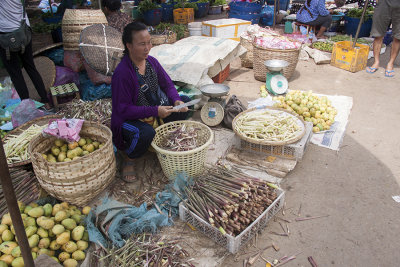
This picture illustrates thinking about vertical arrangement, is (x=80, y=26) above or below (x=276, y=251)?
above

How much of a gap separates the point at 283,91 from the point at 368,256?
3195mm

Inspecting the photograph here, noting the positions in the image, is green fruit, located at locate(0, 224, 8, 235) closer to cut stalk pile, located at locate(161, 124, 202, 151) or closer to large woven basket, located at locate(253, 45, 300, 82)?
cut stalk pile, located at locate(161, 124, 202, 151)

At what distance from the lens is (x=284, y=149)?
339cm

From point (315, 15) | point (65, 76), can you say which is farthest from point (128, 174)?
point (315, 15)

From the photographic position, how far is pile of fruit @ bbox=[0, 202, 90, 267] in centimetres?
220

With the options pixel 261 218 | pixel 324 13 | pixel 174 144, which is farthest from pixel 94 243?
pixel 324 13

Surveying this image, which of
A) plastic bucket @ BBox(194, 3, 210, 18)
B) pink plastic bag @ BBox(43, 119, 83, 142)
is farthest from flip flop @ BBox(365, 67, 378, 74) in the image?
plastic bucket @ BBox(194, 3, 210, 18)

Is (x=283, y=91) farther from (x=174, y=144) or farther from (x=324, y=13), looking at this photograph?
(x=324, y=13)

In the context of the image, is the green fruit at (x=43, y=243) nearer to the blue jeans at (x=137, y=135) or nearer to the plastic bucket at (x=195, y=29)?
the blue jeans at (x=137, y=135)

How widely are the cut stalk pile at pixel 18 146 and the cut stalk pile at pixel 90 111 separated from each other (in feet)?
1.89

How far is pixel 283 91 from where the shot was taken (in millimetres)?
5098

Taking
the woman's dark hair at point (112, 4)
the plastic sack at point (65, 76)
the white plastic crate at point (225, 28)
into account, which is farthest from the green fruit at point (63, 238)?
the white plastic crate at point (225, 28)

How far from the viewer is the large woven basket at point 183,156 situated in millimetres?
2865

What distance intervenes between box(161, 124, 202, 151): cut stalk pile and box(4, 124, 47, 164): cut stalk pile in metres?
1.36
